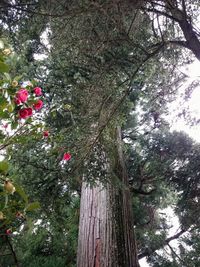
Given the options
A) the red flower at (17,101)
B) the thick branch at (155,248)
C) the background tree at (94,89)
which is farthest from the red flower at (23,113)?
the thick branch at (155,248)

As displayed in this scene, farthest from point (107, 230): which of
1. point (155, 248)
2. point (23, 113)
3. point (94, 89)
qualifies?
point (155, 248)

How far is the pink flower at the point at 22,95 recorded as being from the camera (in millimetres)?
1384

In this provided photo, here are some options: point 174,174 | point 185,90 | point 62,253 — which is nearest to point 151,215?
point 174,174

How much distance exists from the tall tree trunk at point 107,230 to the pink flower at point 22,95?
194 centimetres

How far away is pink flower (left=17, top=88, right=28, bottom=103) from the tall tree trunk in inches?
76.5

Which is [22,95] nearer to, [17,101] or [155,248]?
[17,101]

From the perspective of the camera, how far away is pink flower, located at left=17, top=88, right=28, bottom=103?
4.54 feet

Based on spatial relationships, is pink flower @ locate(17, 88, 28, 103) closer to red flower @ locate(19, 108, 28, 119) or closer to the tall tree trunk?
red flower @ locate(19, 108, 28, 119)

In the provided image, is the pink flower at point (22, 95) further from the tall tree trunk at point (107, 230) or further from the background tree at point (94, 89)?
the tall tree trunk at point (107, 230)

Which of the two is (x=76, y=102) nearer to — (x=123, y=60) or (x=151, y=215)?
(x=123, y=60)

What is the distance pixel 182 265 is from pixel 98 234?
2.97 metres

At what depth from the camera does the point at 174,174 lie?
5.05m

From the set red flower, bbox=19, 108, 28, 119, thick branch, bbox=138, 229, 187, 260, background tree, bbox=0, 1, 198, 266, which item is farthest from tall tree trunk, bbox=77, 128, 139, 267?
thick branch, bbox=138, 229, 187, 260

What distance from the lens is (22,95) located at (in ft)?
4.59
